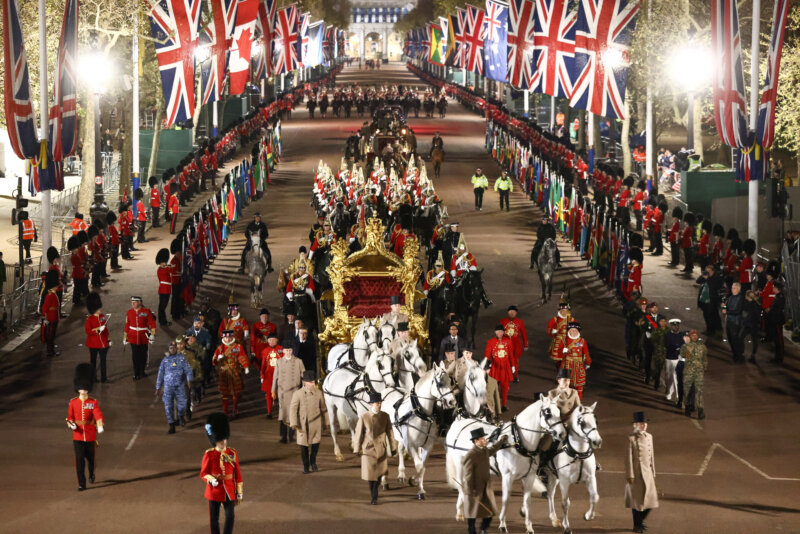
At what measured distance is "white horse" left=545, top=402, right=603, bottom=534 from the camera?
46.3 feet

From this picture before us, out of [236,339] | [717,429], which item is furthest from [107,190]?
[717,429]

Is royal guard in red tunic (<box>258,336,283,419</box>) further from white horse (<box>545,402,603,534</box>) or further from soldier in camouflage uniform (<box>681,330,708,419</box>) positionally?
soldier in camouflage uniform (<box>681,330,708,419</box>)

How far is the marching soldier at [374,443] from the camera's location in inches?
615

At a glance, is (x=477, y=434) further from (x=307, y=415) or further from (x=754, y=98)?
(x=754, y=98)

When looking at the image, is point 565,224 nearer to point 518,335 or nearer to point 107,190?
point 518,335

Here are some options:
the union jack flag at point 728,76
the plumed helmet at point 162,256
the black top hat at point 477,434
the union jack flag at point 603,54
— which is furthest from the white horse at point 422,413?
the union jack flag at point 603,54

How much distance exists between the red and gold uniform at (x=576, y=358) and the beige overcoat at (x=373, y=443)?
4.89m

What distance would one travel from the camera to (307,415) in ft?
55.5

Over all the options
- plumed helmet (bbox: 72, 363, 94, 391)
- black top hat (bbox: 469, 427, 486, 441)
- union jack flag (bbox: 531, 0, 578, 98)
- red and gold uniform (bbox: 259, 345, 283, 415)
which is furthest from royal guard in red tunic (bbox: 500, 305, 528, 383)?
union jack flag (bbox: 531, 0, 578, 98)

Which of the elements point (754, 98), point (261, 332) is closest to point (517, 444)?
point (261, 332)

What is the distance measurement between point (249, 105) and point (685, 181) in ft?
134

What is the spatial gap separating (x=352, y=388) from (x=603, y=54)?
18.2 meters

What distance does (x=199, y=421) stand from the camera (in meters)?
19.8

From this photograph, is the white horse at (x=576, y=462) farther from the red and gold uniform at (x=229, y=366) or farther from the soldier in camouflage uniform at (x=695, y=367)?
the red and gold uniform at (x=229, y=366)
